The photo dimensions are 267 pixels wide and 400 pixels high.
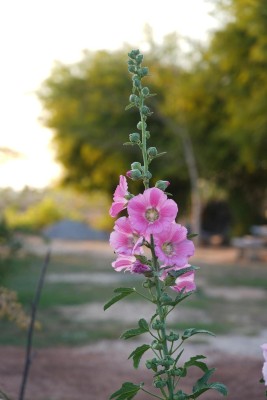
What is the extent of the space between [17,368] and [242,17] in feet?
40.5

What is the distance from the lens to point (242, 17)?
17.0 meters

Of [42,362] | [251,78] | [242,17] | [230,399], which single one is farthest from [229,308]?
[251,78]

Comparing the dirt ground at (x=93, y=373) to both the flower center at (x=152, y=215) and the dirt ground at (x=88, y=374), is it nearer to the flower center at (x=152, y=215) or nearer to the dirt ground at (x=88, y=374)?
the dirt ground at (x=88, y=374)

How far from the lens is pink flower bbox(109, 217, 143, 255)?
88.0 inches

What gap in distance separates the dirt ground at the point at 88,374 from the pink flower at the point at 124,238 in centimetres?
313

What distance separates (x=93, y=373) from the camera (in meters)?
6.50

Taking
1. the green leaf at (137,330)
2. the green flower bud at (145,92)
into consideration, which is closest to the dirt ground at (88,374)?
the green leaf at (137,330)

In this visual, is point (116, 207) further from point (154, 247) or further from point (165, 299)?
point (165, 299)

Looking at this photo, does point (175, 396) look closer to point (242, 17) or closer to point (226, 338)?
point (226, 338)

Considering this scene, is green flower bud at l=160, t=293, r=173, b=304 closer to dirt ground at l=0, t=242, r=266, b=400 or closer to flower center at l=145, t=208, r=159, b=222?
flower center at l=145, t=208, r=159, b=222

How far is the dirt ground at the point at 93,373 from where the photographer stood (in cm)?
568

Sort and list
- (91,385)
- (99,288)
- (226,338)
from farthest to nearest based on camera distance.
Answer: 1. (99,288)
2. (226,338)
3. (91,385)

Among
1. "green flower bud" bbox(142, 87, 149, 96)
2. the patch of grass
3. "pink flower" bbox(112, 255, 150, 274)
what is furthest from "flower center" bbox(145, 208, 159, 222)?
the patch of grass

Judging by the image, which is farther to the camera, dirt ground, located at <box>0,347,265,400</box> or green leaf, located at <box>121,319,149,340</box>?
Answer: dirt ground, located at <box>0,347,265,400</box>
